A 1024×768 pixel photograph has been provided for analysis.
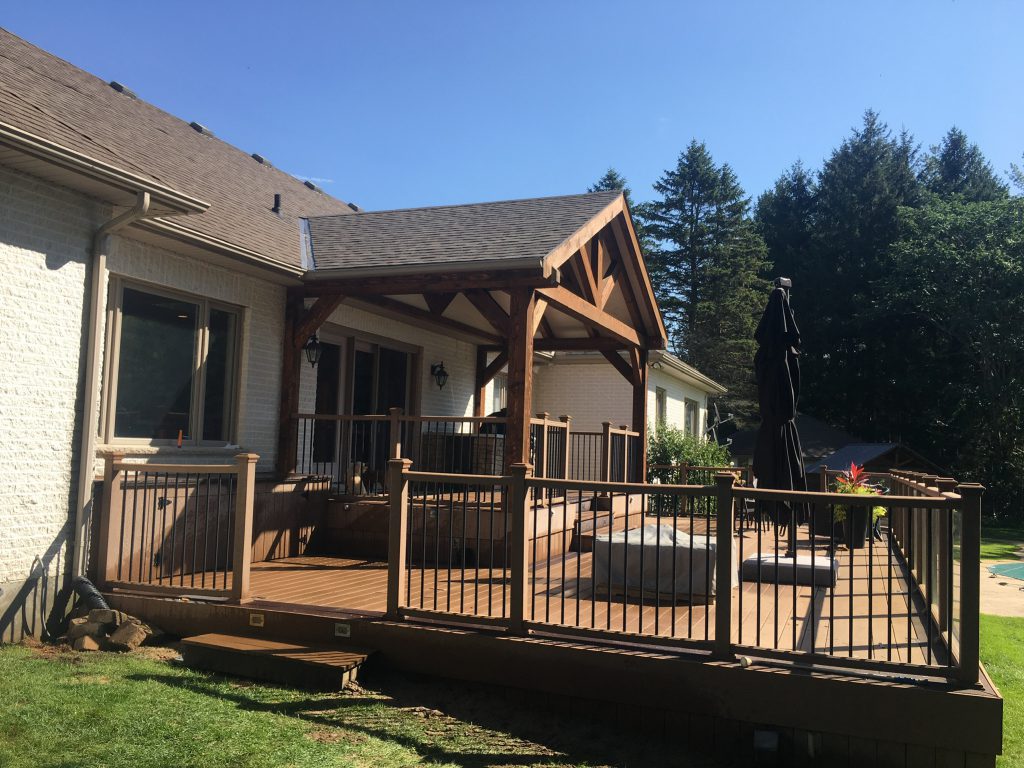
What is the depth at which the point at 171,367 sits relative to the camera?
Answer: 8.10 meters

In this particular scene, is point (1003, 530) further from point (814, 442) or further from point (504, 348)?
point (504, 348)

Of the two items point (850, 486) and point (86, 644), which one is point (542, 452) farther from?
point (86, 644)

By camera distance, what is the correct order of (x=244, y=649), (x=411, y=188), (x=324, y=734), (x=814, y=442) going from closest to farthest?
1. (x=324, y=734)
2. (x=244, y=649)
3. (x=814, y=442)
4. (x=411, y=188)

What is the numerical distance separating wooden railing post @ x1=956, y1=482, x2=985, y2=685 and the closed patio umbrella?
3.84 m

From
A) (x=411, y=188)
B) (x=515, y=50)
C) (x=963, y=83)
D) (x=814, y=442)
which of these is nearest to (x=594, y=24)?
(x=515, y=50)

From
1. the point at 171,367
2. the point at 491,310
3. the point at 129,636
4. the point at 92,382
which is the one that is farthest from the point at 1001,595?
the point at 92,382

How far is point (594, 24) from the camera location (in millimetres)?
12203

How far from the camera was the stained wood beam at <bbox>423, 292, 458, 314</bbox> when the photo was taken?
36.3 ft

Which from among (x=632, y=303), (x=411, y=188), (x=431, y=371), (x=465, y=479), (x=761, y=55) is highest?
(x=411, y=188)

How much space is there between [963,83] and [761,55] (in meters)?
5.74

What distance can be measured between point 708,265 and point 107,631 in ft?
131

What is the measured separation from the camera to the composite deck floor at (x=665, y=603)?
4.79 m

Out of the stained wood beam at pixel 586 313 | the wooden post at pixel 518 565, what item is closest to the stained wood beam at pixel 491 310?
the stained wood beam at pixel 586 313

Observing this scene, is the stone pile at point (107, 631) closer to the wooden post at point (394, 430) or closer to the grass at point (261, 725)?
the grass at point (261, 725)
